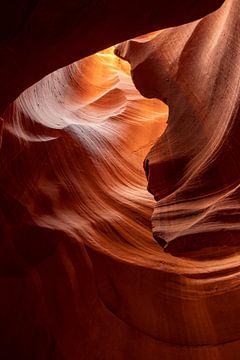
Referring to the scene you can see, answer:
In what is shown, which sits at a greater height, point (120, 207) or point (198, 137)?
point (198, 137)

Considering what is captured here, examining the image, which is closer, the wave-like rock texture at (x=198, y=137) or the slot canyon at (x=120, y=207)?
the slot canyon at (x=120, y=207)

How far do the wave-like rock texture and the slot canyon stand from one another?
0.01m

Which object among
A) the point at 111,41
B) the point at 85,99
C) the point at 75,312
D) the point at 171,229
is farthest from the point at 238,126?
the point at 85,99

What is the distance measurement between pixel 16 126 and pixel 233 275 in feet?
8.04

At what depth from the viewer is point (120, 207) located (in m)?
4.06

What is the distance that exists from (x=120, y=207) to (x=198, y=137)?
1.12m

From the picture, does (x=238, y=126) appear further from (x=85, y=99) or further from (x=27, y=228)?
(x=85, y=99)

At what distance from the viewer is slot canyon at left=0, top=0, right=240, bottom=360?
2.46 meters

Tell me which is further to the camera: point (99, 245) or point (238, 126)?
point (99, 245)

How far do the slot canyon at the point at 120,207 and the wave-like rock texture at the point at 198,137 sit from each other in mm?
13

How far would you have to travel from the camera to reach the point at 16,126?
3.94 m

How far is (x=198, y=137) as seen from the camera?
3.46 metres

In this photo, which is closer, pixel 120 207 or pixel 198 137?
pixel 198 137

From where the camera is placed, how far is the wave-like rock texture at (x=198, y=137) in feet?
8.77
